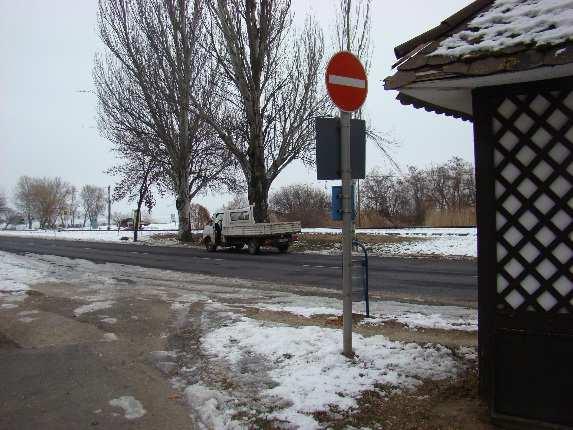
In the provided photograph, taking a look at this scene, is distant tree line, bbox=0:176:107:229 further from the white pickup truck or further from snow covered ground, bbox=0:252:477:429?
snow covered ground, bbox=0:252:477:429

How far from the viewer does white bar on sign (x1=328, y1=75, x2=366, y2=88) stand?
16.5 ft

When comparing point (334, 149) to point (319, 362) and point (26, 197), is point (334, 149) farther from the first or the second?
point (26, 197)

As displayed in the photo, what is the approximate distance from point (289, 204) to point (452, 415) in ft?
156

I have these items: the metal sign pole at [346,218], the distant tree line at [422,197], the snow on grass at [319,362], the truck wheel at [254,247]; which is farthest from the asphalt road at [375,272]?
the distant tree line at [422,197]

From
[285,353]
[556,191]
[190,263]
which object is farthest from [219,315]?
[190,263]

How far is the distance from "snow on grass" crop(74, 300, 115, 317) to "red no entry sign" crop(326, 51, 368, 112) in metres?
5.78

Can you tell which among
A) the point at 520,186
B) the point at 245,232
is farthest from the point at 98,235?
the point at 520,186

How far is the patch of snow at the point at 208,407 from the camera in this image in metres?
3.84

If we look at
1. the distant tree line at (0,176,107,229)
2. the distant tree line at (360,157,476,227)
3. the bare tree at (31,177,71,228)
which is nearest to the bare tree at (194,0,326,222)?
the distant tree line at (360,157,476,227)

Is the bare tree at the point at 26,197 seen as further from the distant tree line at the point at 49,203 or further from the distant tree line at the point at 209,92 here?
the distant tree line at the point at 209,92

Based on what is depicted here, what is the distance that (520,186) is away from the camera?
3.69 metres

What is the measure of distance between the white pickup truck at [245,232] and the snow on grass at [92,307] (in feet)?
41.2

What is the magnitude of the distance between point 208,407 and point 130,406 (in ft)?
2.26

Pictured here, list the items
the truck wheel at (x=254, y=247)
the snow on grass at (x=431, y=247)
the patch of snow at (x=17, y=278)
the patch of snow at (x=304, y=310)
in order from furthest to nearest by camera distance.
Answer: the truck wheel at (x=254, y=247), the snow on grass at (x=431, y=247), the patch of snow at (x=17, y=278), the patch of snow at (x=304, y=310)
